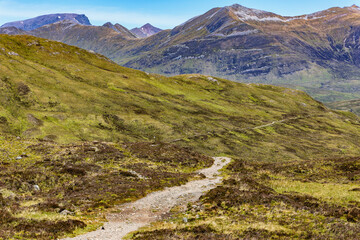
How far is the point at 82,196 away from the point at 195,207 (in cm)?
1372

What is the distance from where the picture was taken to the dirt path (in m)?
21.6

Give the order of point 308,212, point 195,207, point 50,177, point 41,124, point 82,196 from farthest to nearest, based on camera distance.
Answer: point 41,124, point 50,177, point 82,196, point 195,207, point 308,212

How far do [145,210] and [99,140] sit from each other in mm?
78488

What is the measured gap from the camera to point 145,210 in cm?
2867

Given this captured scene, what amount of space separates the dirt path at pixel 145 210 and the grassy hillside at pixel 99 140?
6.09ft

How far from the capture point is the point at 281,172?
52344 mm

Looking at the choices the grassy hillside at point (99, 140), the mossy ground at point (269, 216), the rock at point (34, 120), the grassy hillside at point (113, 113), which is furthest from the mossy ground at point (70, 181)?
the rock at point (34, 120)

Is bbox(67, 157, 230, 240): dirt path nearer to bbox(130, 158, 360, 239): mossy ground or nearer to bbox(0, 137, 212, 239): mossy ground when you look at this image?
bbox(0, 137, 212, 239): mossy ground

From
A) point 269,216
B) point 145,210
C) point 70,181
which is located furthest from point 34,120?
point 269,216

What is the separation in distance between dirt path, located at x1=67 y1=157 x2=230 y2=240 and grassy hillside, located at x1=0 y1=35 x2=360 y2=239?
1.86 m

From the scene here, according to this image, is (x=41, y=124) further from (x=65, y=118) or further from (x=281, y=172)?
(x=281, y=172)

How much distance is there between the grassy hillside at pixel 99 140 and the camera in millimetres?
29948

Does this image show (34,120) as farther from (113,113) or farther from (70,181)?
(70,181)

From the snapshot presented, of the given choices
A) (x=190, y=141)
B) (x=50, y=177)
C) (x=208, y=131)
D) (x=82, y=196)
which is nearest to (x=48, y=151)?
(x=50, y=177)
